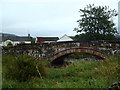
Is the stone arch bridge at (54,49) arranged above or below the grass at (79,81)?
above

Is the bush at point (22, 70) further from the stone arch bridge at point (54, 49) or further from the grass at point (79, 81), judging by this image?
→ the stone arch bridge at point (54, 49)

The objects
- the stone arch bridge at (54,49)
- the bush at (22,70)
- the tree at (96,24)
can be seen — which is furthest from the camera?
the tree at (96,24)

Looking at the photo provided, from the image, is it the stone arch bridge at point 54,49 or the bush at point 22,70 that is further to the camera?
the stone arch bridge at point 54,49

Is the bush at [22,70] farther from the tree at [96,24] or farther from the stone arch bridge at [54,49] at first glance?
the tree at [96,24]

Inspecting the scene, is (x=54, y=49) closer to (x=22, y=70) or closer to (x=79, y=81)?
(x=22, y=70)

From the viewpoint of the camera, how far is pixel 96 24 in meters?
40.9

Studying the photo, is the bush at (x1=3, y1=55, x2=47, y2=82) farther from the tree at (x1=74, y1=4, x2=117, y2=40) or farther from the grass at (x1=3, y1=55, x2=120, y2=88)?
the tree at (x1=74, y1=4, x2=117, y2=40)

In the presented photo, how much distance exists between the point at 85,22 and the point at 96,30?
7.74ft

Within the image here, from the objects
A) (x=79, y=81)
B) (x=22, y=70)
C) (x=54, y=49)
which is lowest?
(x=79, y=81)

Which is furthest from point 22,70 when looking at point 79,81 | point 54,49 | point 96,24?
point 96,24

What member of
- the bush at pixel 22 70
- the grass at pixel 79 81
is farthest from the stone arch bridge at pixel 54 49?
the bush at pixel 22 70

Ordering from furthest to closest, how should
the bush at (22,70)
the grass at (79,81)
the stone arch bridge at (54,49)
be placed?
1. the stone arch bridge at (54,49)
2. the bush at (22,70)
3. the grass at (79,81)

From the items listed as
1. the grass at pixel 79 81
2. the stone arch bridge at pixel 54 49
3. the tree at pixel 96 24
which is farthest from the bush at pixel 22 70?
the tree at pixel 96 24

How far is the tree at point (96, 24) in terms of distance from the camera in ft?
132
